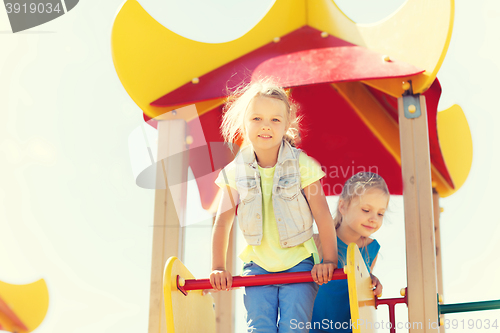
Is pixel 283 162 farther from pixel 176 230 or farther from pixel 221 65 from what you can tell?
pixel 221 65

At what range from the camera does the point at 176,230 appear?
2.32 metres

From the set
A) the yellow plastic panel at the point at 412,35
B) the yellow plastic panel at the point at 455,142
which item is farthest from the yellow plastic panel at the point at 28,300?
the yellow plastic panel at the point at 455,142

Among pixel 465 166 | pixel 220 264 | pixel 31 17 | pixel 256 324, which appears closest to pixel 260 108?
pixel 220 264

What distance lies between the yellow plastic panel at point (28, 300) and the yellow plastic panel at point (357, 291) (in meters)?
2.78

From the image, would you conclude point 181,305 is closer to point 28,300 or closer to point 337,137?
point 337,137

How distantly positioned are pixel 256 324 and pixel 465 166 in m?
2.41

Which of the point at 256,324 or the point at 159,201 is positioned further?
the point at 159,201

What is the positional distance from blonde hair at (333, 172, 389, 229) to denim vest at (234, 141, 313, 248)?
684mm

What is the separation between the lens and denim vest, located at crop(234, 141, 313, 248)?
75.4 inches

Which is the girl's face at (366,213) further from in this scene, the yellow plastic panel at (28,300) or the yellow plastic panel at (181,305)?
the yellow plastic panel at (28,300)

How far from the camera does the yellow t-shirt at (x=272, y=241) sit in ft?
6.22

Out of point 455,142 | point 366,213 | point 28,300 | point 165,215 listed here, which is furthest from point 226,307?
point 455,142

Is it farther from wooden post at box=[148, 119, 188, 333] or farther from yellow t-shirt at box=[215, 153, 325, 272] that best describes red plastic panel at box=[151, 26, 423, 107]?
yellow t-shirt at box=[215, 153, 325, 272]

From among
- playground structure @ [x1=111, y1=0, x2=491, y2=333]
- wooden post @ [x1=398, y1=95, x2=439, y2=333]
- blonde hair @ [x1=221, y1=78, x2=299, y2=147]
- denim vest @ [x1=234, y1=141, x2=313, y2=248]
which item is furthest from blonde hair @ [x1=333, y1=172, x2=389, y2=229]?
denim vest @ [x1=234, y1=141, x2=313, y2=248]
